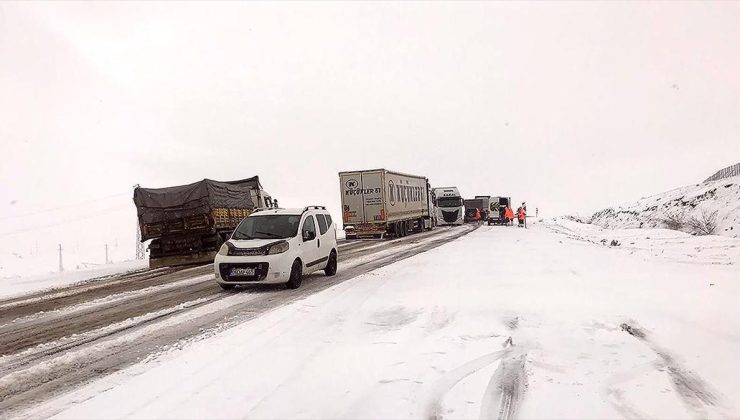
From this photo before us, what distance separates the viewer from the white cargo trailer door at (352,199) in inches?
1139

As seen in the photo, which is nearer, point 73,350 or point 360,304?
point 73,350

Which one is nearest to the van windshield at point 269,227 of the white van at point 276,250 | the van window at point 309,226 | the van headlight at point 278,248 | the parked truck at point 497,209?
the white van at point 276,250

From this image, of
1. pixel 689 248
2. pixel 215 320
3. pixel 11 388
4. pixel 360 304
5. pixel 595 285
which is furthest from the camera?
pixel 689 248

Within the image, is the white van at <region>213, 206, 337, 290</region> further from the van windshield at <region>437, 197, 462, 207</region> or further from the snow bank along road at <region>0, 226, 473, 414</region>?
the van windshield at <region>437, 197, 462, 207</region>

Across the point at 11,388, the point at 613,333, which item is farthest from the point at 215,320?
the point at 613,333

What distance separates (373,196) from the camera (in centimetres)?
2858

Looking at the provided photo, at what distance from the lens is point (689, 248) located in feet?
53.8

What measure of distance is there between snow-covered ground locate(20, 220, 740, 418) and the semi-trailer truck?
36011 mm

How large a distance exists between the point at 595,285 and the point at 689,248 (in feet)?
30.3

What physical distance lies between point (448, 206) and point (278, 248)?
36.3m

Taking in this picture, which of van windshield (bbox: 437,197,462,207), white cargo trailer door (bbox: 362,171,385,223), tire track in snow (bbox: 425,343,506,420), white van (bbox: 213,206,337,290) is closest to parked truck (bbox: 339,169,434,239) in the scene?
white cargo trailer door (bbox: 362,171,385,223)

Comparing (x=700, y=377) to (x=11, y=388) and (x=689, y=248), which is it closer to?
(x=11, y=388)

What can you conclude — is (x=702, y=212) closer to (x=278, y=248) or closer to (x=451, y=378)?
(x=278, y=248)

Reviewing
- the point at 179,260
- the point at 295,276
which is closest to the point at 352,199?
the point at 179,260
